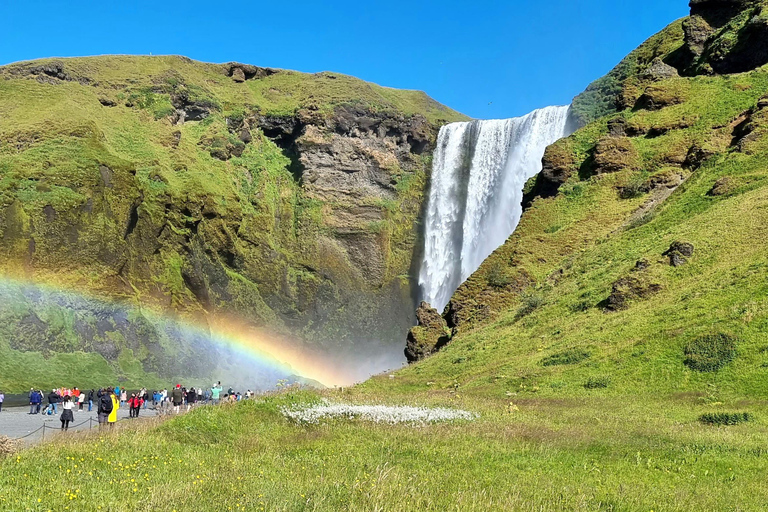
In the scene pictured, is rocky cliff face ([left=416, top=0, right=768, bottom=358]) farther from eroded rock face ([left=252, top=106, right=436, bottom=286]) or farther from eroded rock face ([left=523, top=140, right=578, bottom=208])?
eroded rock face ([left=252, top=106, right=436, bottom=286])

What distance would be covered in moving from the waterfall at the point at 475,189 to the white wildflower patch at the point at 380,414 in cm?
4354

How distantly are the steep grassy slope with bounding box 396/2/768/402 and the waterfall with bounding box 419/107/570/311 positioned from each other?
11220 mm

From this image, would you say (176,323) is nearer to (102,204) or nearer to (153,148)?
(102,204)

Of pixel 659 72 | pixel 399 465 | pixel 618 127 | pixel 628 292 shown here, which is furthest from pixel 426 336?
pixel 659 72

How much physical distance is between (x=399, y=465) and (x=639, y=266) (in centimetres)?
2193

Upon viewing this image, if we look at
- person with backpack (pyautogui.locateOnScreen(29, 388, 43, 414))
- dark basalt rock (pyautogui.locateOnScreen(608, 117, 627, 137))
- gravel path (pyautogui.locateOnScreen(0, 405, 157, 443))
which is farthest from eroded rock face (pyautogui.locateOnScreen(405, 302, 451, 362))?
dark basalt rock (pyautogui.locateOnScreen(608, 117, 627, 137))

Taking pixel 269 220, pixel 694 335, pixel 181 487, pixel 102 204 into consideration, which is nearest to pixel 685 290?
pixel 694 335

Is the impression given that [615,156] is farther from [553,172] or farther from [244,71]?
[244,71]

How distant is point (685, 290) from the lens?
24531 mm

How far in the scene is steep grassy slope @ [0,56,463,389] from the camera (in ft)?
189

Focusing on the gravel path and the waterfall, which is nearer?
the gravel path

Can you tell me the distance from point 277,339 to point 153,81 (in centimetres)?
4673

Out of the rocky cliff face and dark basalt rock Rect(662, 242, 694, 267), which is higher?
the rocky cliff face

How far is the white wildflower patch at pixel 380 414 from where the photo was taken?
14328 millimetres
